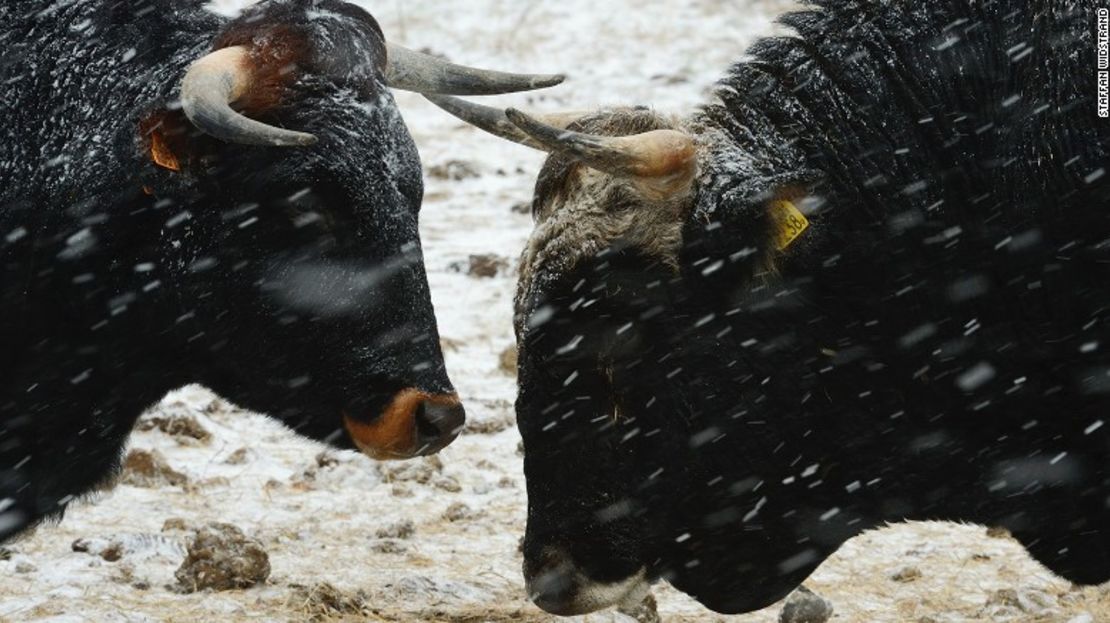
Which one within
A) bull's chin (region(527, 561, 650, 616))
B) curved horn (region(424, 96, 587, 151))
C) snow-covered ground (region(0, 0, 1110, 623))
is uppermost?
curved horn (region(424, 96, 587, 151))

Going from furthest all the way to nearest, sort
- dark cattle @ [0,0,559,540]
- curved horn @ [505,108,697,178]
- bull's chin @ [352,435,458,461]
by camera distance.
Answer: bull's chin @ [352,435,458,461] → dark cattle @ [0,0,559,540] → curved horn @ [505,108,697,178]

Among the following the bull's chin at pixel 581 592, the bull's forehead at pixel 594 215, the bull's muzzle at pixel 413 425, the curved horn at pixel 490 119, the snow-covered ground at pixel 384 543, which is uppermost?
the curved horn at pixel 490 119

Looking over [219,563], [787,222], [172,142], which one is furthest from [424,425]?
[219,563]

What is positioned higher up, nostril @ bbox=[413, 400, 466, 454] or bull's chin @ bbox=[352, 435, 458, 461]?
nostril @ bbox=[413, 400, 466, 454]

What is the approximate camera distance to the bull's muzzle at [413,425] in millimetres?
4379

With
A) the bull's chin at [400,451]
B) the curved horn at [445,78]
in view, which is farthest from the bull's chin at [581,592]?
the curved horn at [445,78]

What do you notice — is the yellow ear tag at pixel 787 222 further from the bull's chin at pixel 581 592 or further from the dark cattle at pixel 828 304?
the bull's chin at pixel 581 592

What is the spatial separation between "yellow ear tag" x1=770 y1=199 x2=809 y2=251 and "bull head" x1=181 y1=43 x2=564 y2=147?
0.99 meters

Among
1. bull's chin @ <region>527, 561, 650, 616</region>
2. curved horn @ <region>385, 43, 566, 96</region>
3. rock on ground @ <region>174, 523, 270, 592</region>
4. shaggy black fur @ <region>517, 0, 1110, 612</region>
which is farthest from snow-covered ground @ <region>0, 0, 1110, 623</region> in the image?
curved horn @ <region>385, 43, 566, 96</region>

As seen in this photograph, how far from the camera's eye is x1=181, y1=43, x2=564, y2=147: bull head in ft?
12.5

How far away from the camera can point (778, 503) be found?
15.3 ft

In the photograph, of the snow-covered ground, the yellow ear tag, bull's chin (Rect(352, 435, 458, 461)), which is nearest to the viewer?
the yellow ear tag

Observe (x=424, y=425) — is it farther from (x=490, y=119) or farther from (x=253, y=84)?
(x=253, y=84)

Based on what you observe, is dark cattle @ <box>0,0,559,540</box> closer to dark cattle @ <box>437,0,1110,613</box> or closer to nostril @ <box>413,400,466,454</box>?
nostril @ <box>413,400,466,454</box>
